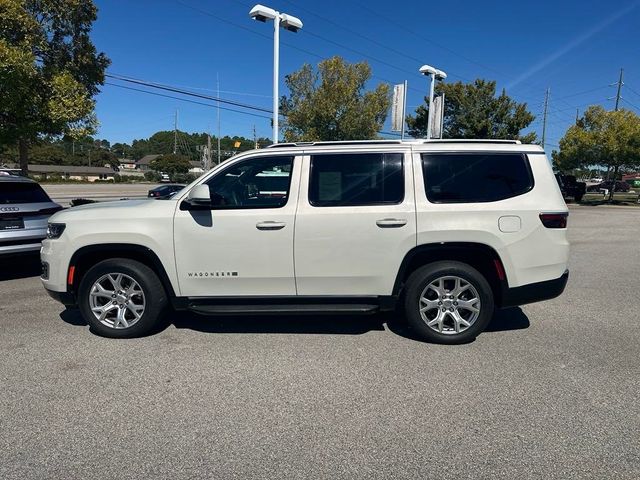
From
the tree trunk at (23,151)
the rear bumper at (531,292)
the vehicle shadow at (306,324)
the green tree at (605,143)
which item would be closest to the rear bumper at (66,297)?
the vehicle shadow at (306,324)

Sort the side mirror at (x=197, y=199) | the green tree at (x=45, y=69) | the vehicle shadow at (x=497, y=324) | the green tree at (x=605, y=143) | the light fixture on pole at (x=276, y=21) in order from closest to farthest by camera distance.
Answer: the side mirror at (x=197, y=199) < the vehicle shadow at (x=497, y=324) < the green tree at (x=45, y=69) < the light fixture on pole at (x=276, y=21) < the green tree at (x=605, y=143)

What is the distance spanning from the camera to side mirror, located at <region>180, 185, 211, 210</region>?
444 centimetres

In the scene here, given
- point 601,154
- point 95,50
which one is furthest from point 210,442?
point 601,154

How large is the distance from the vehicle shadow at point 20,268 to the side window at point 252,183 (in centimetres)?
433

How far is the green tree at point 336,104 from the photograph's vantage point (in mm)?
23875

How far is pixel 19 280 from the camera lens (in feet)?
25.0

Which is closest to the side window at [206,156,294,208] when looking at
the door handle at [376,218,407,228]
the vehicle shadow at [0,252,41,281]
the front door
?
the front door

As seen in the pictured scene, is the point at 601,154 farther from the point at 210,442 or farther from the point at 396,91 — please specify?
the point at 210,442

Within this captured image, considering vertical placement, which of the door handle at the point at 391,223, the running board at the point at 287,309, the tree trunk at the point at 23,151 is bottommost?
the running board at the point at 287,309

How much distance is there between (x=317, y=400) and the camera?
359cm

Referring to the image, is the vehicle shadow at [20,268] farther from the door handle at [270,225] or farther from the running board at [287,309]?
the door handle at [270,225]

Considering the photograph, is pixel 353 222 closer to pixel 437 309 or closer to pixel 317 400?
pixel 437 309

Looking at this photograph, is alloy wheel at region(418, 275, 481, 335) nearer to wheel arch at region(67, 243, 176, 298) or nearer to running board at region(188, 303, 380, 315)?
running board at region(188, 303, 380, 315)

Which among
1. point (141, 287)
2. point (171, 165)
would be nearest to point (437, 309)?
point (141, 287)
